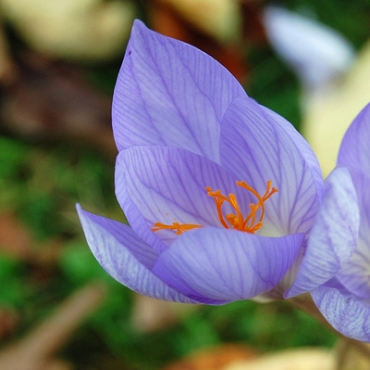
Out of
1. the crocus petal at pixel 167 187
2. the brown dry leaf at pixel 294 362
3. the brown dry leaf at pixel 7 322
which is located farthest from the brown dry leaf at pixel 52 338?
the crocus petal at pixel 167 187

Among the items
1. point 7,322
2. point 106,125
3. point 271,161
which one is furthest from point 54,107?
point 271,161

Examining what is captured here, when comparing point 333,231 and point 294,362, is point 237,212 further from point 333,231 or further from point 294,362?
point 294,362

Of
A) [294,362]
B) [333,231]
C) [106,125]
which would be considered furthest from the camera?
[106,125]

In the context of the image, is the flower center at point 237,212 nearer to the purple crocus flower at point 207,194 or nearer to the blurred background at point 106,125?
the purple crocus flower at point 207,194

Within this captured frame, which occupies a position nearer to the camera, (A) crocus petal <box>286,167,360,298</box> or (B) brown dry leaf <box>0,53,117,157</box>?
(A) crocus petal <box>286,167,360,298</box>

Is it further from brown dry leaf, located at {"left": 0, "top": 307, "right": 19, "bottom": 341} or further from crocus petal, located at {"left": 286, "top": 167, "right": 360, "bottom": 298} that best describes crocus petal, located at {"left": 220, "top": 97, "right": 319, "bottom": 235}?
brown dry leaf, located at {"left": 0, "top": 307, "right": 19, "bottom": 341}

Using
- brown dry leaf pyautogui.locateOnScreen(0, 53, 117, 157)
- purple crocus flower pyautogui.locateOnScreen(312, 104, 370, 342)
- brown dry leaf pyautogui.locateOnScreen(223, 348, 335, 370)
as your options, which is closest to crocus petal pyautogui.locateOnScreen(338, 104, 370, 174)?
purple crocus flower pyautogui.locateOnScreen(312, 104, 370, 342)
